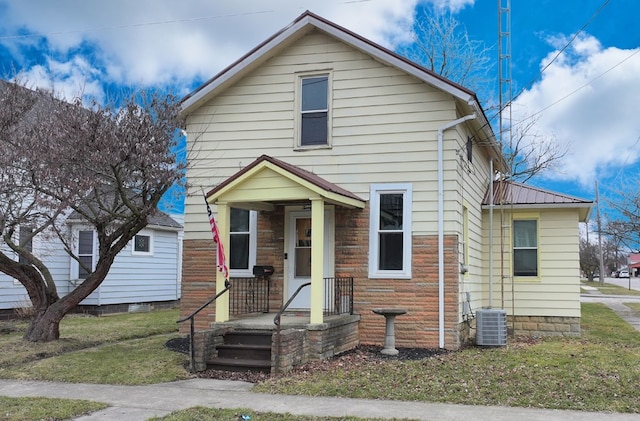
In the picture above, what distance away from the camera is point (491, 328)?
12039mm

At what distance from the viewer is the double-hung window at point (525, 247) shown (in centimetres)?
1504

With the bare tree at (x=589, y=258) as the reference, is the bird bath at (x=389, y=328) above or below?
below

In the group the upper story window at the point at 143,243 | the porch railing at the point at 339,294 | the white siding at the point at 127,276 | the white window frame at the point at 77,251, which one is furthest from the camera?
the upper story window at the point at 143,243

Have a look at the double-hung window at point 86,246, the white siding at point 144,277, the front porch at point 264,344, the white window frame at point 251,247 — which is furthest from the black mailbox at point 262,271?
the double-hung window at point 86,246

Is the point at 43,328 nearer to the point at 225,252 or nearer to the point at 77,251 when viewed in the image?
the point at 225,252

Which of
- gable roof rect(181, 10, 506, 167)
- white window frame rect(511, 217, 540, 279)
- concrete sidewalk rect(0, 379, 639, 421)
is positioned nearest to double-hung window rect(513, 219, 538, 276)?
white window frame rect(511, 217, 540, 279)

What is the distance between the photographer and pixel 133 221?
464 inches

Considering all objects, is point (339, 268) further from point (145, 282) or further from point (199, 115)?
point (145, 282)

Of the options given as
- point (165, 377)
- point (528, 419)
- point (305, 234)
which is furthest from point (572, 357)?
point (165, 377)

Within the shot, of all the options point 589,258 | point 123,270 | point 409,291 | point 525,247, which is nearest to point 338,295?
point 409,291

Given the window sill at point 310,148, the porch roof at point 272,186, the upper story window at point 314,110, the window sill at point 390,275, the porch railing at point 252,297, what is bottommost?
the porch railing at point 252,297

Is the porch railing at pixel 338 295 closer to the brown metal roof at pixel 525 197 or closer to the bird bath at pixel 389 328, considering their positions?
the bird bath at pixel 389 328

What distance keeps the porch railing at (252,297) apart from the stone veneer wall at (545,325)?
234 inches

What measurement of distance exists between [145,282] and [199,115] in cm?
1104
